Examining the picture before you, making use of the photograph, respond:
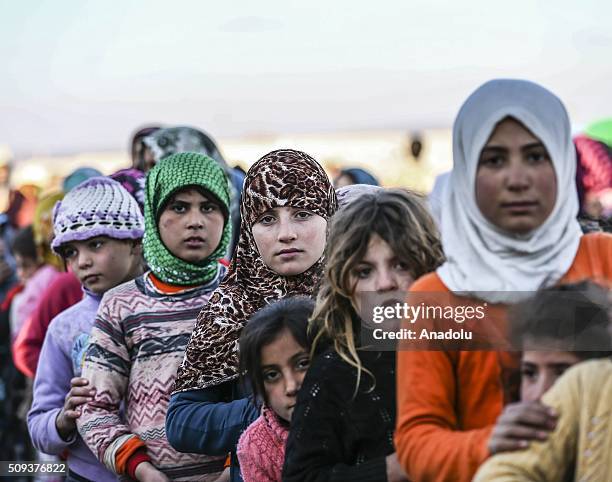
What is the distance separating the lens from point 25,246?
27.9ft

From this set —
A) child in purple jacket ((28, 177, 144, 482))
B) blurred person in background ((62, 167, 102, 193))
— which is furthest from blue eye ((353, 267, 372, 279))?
blurred person in background ((62, 167, 102, 193))

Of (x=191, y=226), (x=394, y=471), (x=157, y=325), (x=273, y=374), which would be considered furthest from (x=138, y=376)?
(x=394, y=471)

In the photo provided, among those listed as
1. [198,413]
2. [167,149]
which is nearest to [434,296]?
[198,413]

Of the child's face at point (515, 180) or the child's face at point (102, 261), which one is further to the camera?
the child's face at point (102, 261)

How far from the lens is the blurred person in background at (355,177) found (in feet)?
24.2

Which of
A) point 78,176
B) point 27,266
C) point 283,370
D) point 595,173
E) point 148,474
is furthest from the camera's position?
point 27,266

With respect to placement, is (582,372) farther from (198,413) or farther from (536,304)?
(198,413)

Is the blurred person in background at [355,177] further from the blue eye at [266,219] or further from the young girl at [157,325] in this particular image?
the blue eye at [266,219]

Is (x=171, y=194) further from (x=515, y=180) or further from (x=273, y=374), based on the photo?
(x=515, y=180)

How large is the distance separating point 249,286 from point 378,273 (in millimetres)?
1081

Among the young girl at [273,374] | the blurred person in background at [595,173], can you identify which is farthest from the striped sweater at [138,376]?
the blurred person in background at [595,173]

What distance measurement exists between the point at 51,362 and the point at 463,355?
2724mm

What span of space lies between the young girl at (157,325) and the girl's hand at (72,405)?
0.03m

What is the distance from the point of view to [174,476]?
14.2 ft
